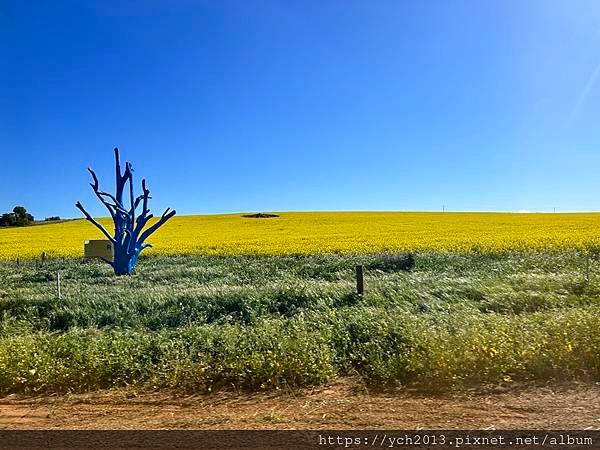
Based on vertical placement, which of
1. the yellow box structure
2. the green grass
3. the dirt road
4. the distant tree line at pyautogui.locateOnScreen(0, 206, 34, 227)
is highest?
the distant tree line at pyautogui.locateOnScreen(0, 206, 34, 227)

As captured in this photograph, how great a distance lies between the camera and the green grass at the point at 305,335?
221 inches

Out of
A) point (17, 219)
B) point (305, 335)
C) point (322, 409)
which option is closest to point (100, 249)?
point (305, 335)

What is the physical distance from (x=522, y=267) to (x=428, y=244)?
10.0 meters

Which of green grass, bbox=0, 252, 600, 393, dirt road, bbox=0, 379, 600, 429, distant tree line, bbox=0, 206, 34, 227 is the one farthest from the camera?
distant tree line, bbox=0, 206, 34, 227

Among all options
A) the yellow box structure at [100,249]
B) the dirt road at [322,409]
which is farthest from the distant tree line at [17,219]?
the dirt road at [322,409]

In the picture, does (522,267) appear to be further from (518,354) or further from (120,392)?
(120,392)

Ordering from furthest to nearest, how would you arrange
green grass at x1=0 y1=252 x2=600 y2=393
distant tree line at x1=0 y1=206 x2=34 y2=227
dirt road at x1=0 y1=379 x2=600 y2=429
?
1. distant tree line at x1=0 y1=206 x2=34 y2=227
2. green grass at x1=0 y1=252 x2=600 y2=393
3. dirt road at x1=0 y1=379 x2=600 y2=429

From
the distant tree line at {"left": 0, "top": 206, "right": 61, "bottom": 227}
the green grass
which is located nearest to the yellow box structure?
the green grass

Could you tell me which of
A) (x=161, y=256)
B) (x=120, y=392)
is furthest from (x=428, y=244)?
(x=120, y=392)

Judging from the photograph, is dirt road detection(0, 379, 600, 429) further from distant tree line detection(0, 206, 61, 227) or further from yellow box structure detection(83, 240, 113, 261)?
distant tree line detection(0, 206, 61, 227)

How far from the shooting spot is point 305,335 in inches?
269

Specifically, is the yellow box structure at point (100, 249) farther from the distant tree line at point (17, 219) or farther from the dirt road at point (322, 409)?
the distant tree line at point (17, 219)

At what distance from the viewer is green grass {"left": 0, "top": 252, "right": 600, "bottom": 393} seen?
18.4 ft

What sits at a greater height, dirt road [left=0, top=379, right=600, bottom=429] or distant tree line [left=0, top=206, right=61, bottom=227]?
distant tree line [left=0, top=206, right=61, bottom=227]
